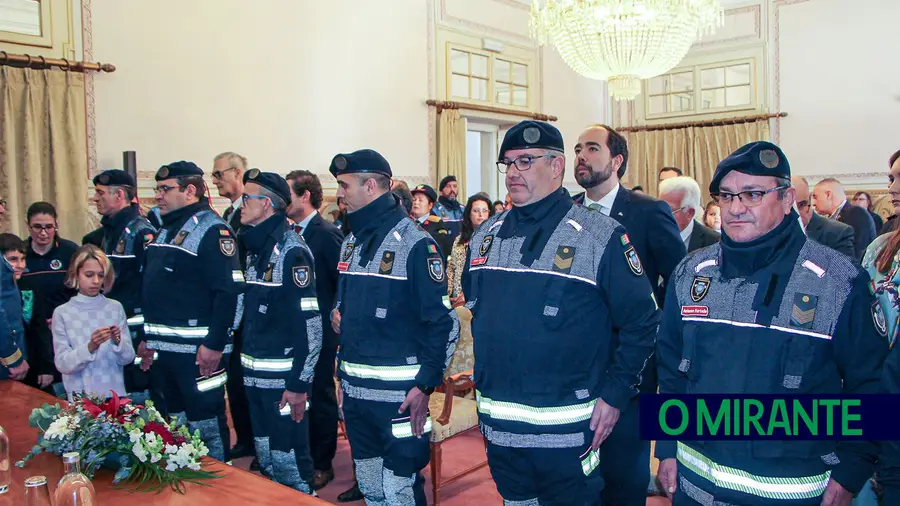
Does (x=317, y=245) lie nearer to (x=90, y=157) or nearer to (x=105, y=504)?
(x=105, y=504)

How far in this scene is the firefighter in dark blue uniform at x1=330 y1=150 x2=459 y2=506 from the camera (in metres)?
2.49

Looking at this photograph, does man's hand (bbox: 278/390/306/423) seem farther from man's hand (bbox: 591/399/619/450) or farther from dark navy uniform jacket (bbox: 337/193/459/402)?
man's hand (bbox: 591/399/619/450)

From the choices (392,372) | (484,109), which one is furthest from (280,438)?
(484,109)

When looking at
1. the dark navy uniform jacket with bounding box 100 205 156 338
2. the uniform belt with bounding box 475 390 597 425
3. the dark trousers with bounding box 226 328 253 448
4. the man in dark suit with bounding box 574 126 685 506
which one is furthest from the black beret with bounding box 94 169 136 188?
the uniform belt with bounding box 475 390 597 425

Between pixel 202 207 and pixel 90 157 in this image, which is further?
pixel 90 157

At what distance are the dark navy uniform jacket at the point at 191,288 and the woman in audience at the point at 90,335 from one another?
22cm

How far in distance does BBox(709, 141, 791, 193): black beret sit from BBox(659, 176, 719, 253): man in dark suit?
1755 millimetres

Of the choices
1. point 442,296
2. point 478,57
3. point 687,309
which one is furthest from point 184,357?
point 478,57

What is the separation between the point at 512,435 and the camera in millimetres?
2021

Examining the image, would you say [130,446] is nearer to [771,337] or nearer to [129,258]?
[771,337]

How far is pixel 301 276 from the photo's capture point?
9.68ft

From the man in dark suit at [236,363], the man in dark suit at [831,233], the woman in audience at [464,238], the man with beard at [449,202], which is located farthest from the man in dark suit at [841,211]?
the man in dark suit at [236,363]

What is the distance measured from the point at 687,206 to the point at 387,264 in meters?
1.76

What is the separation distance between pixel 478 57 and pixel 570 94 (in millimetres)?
1999
